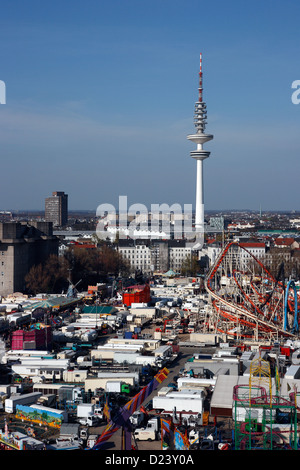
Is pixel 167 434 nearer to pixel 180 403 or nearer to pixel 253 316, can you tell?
pixel 180 403

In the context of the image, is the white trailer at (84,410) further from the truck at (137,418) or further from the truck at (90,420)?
the truck at (137,418)

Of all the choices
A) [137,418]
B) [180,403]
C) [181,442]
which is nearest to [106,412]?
[137,418]

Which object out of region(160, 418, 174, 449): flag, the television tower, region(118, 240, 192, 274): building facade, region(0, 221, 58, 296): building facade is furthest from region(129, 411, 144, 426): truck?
the television tower

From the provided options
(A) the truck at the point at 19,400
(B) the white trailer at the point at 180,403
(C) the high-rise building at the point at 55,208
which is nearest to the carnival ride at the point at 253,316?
(B) the white trailer at the point at 180,403

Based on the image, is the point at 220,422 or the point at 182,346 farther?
the point at 182,346

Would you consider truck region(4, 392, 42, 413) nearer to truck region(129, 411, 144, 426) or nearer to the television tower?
truck region(129, 411, 144, 426)

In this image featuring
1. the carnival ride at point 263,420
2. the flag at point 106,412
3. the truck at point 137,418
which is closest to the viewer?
the carnival ride at point 263,420
